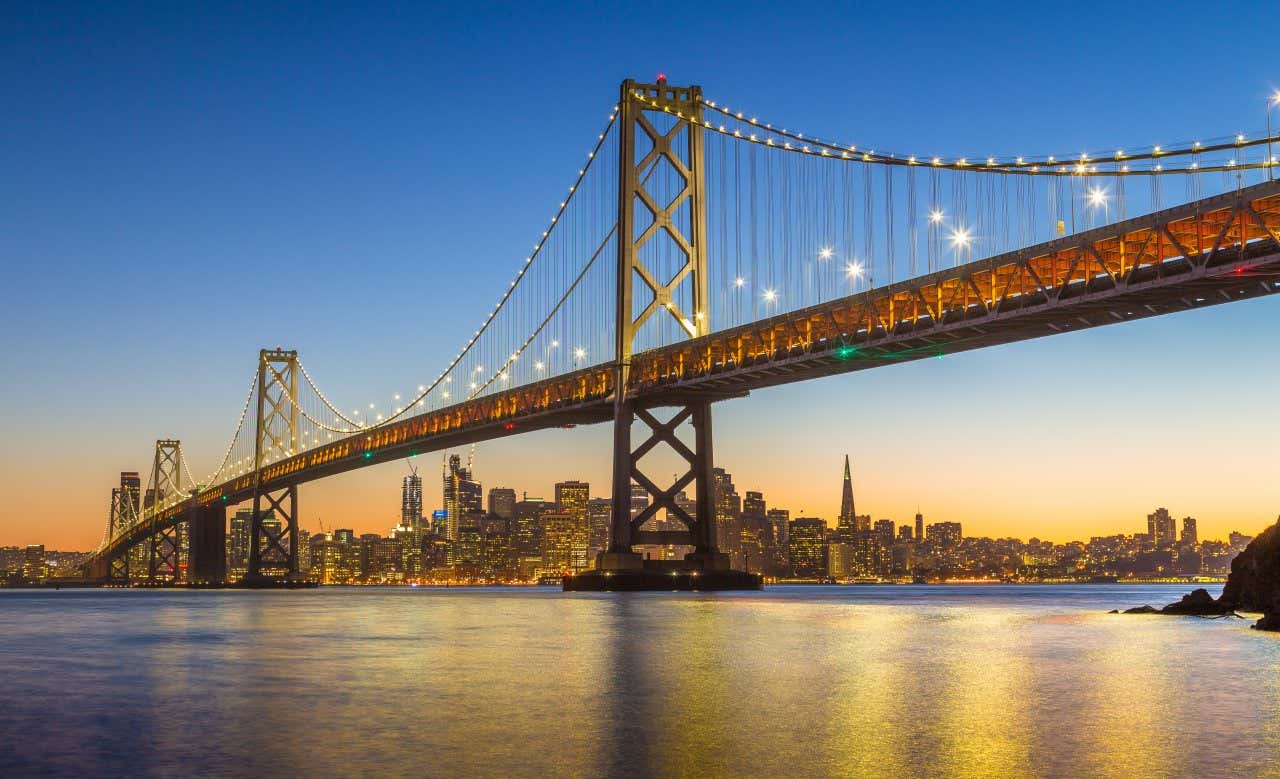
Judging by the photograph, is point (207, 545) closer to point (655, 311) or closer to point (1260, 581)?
point (655, 311)

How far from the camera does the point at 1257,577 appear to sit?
124 feet

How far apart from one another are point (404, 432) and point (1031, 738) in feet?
220

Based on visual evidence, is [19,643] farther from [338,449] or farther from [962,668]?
[338,449]

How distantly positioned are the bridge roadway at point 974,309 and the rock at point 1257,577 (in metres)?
6.11

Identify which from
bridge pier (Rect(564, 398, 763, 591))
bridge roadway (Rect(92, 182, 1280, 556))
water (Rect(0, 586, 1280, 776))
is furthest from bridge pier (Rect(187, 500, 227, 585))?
water (Rect(0, 586, 1280, 776))

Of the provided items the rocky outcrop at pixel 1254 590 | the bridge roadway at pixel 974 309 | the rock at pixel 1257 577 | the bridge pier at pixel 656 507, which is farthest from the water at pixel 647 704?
the bridge pier at pixel 656 507

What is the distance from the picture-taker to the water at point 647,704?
1234 cm

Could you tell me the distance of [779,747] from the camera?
13039 mm

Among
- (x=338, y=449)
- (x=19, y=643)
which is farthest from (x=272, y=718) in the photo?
(x=338, y=449)

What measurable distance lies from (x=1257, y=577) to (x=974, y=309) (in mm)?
10410

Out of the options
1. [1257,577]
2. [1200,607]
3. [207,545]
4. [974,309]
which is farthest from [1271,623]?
[207,545]

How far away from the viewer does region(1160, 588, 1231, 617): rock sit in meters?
42.6

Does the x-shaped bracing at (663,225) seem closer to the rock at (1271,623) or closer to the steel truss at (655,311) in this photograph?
the steel truss at (655,311)

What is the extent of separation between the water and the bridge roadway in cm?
839
